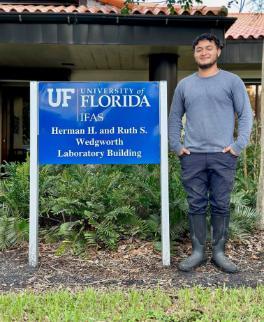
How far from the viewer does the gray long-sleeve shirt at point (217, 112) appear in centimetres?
435

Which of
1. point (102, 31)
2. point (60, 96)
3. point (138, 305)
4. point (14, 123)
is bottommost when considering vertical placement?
point (138, 305)

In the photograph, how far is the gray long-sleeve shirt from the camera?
171 inches

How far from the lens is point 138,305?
11.8 feet

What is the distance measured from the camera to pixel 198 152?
4.44 m

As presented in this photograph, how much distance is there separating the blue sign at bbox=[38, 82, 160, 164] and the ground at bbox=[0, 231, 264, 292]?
96 cm

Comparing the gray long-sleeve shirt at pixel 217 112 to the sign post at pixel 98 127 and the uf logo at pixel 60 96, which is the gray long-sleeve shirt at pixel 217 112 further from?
the uf logo at pixel 60 96

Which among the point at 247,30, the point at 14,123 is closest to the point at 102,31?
the point at 247,30

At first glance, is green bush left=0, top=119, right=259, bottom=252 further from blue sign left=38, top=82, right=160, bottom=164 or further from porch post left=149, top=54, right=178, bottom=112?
porch post left=149, top=54, right=178, bottom=112

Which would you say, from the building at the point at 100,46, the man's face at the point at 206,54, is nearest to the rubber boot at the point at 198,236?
the man's face at the point at 206,54

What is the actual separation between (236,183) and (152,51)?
391 centimetres

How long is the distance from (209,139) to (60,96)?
1.41 metres

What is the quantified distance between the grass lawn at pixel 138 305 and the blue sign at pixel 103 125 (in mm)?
1277

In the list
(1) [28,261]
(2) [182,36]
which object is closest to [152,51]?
(2) [182,36]

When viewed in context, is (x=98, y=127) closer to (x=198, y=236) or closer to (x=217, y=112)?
(x=217, y=112)
